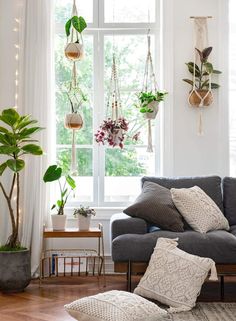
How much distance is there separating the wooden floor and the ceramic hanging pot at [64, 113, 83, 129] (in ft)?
4.60

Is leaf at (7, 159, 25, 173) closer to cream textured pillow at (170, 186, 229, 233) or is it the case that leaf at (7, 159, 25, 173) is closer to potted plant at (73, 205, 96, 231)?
potted plant at (73, 205, 96, 231)

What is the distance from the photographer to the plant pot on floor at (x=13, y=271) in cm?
486

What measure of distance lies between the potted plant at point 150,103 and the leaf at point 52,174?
1021mm

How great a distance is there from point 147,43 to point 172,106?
722 mm

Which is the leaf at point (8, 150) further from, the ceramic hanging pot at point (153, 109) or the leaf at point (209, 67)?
the leaf at point (209, 67)

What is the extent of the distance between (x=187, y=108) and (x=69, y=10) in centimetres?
156

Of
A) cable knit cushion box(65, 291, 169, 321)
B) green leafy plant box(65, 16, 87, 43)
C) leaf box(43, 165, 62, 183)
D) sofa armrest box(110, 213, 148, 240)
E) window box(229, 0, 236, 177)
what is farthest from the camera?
window box(229, 0, 236, 177)

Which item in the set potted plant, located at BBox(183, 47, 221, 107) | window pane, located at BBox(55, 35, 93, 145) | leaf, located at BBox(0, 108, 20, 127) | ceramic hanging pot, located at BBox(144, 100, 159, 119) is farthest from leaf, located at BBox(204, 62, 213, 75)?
leaf, located at BBox(0, 108, 20, 127)

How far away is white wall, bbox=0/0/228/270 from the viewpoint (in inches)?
229

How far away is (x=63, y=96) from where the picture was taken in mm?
6008

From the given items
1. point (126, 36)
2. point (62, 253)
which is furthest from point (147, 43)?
point (62, 253)

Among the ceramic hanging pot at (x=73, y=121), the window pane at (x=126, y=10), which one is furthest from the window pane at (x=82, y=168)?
the window pane at (x=126, y=10)

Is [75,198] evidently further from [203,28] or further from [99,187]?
[203,28]

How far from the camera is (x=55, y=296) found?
4734 millimetres
